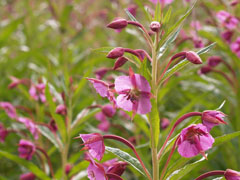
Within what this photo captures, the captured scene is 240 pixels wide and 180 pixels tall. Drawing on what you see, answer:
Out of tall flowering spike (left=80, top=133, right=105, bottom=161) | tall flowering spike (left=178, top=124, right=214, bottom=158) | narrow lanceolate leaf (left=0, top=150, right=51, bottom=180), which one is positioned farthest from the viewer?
narrow lanceolate leaf (left=0, top=150, right=51, bottom=180)

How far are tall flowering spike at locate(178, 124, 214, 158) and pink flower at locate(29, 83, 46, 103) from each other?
1.77 meters

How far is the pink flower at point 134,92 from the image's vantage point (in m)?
1.35

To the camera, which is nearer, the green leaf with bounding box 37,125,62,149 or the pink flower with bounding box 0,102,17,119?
the green leaf with bounding box 37,125,62,149

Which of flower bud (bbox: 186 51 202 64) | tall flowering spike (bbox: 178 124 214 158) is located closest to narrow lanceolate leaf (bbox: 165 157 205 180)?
tall flowering spike (bbox: 178 124 214 158)

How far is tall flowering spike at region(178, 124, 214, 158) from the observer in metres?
1.32

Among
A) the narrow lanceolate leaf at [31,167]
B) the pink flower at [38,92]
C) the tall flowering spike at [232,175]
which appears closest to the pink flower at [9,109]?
the pink flower at [38,92]

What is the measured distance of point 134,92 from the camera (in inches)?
54.6

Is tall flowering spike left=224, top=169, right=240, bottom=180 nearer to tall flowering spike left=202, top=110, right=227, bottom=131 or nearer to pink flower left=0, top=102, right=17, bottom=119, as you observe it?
tall flowering spike left=202, top=110, right=227, bottom=131

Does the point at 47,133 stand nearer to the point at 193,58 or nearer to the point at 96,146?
the point at 96,146

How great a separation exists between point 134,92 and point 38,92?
1.80m

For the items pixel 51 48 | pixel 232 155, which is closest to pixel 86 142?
pixel 232 155

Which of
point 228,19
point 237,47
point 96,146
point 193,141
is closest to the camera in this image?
point 193,141

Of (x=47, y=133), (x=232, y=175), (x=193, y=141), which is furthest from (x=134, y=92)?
(x=47, y=133)

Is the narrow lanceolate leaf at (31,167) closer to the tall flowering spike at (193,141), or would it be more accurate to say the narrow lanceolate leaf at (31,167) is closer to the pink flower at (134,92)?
Answer: the pink flower at (134,92)
